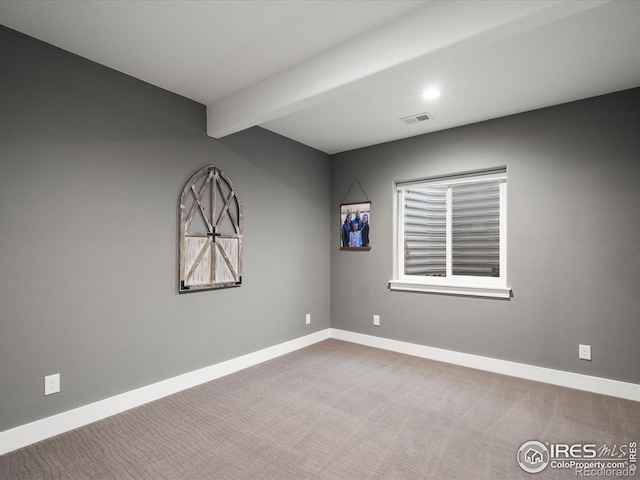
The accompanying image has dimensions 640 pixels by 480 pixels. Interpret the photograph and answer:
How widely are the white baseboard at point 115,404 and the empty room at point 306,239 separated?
0.02 meters

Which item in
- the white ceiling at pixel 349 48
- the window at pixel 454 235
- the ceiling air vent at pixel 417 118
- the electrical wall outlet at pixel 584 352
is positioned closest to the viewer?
the white ceiling at pixel 349 48

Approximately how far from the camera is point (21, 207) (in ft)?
6.98

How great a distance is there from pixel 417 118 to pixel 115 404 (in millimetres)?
3613

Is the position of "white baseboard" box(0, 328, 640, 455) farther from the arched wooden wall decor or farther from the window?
the arched wooden wall decor

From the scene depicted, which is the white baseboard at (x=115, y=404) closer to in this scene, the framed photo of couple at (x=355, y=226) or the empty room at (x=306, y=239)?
the empty room at (x=306, y=239)

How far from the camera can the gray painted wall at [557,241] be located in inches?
111

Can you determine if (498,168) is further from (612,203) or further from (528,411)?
(528,411)

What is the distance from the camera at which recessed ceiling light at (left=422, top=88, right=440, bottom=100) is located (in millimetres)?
2814

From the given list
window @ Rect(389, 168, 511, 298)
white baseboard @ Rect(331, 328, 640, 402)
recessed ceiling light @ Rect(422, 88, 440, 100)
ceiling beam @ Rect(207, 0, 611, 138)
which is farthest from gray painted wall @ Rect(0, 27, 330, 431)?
window @ Rect(389, 168, 511, 298)

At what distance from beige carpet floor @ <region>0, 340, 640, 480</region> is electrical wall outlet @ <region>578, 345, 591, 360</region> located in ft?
0.99

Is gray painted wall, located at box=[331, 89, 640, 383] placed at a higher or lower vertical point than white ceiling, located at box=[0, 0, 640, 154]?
lower

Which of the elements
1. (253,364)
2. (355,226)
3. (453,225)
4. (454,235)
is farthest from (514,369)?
(253,364)

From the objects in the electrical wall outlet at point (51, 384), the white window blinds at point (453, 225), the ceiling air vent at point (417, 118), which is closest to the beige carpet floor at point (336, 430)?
the electrical wall outlet at point (51, 384)

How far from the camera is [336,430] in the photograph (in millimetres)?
2295
